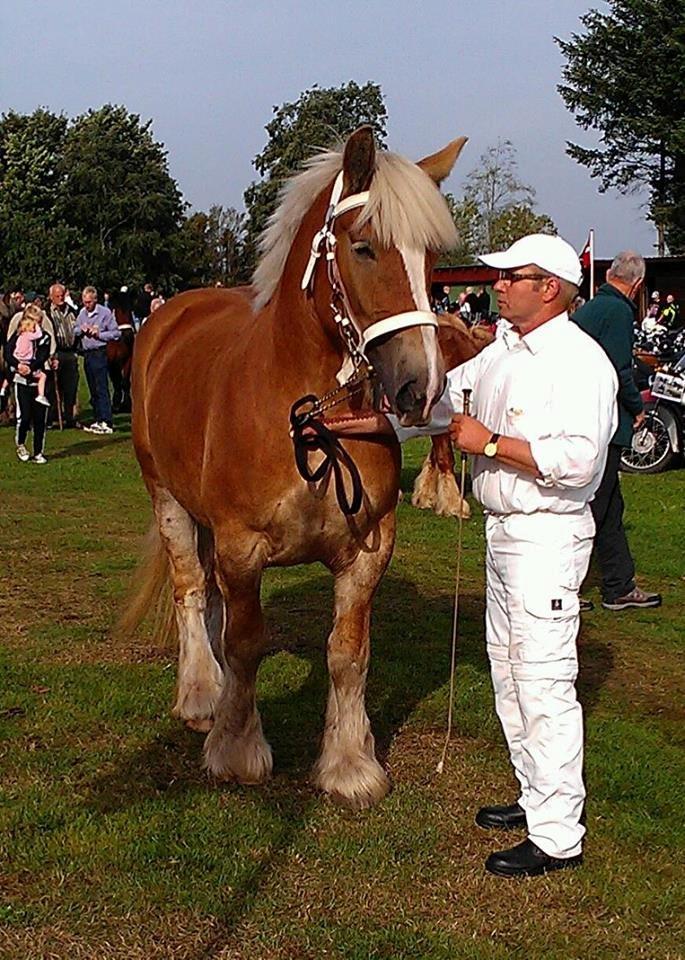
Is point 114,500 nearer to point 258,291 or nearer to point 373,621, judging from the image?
point 373,621

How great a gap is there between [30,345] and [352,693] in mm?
10966

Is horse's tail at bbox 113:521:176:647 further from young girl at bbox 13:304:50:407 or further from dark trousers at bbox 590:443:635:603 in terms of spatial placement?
young girl at bbox 13:304:50:407

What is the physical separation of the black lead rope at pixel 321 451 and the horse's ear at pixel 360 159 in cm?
80

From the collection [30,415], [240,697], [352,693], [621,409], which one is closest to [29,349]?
[30,415]

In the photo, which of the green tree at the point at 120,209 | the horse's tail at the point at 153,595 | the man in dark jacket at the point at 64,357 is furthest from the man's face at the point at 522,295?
the green tree at the point at 120,209

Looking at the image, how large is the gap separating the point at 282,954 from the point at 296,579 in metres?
4.97

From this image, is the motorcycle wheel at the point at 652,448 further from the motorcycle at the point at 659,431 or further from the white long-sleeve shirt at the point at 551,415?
the white long-sleeve shirt at the point at 551,415

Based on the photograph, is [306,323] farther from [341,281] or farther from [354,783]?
[354,783]

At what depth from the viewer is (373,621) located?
7.19 m

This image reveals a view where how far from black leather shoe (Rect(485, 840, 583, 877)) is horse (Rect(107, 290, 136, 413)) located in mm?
15088

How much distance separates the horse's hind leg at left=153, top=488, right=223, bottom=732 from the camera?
17.7ft

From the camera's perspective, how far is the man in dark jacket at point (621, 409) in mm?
7492

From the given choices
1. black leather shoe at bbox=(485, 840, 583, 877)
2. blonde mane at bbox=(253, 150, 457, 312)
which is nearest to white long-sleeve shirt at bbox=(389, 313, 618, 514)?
blonde mane at bbox=(253, 150, 457, 312)

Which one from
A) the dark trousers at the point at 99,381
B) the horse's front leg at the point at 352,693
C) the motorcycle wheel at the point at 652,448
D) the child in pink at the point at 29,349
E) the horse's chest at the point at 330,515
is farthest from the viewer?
the dark trousers at the point at 99,381
